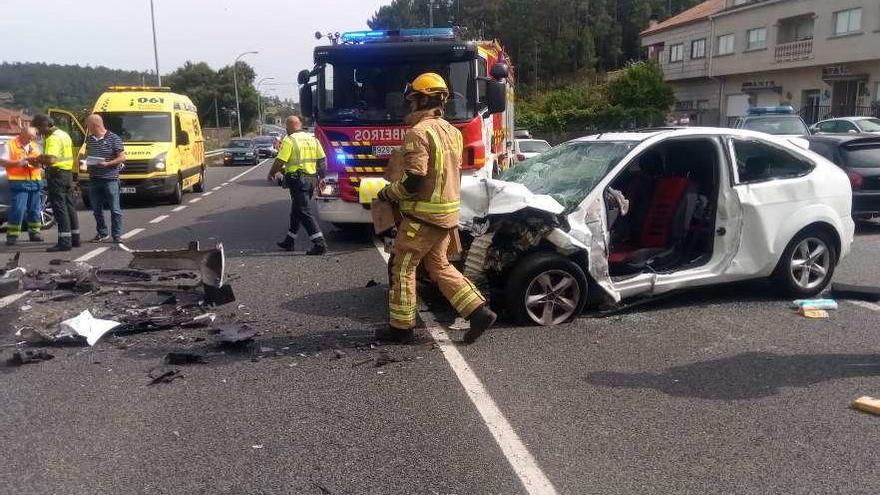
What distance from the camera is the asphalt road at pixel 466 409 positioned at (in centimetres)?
368

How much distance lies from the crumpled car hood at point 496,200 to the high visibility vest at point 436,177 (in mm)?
554

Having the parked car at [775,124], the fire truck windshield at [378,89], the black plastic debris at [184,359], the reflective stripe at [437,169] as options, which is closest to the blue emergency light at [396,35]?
the fire truck windshield at [378,89]

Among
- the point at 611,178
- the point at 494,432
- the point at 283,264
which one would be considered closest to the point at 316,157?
the point at 283,264

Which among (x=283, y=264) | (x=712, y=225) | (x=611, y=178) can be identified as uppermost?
(x=611, y=178)

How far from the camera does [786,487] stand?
3555mm

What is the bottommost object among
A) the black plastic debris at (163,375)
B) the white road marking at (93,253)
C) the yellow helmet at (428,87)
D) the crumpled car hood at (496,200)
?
the white road marking at (93,253)

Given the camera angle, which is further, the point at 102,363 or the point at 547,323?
the point at 547,323

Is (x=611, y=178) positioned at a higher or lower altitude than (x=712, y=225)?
higher

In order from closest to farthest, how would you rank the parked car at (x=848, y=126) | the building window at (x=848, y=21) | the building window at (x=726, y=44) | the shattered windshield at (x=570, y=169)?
the shattered windshield at (x=570, y=169)
the parked car at (x=848, y=126)
the building window at (x=848, y=21)
the building window at (x=726, y=44)

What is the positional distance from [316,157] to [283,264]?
165cm

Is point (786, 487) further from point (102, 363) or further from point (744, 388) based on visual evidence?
point (102, 363)

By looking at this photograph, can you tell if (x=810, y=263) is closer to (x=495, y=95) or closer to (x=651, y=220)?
(x=651, y=220)

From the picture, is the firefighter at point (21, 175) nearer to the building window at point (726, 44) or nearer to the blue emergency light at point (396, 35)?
the blue emergency light at point (396, 35)

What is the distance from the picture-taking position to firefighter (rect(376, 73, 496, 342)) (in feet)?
18.0
